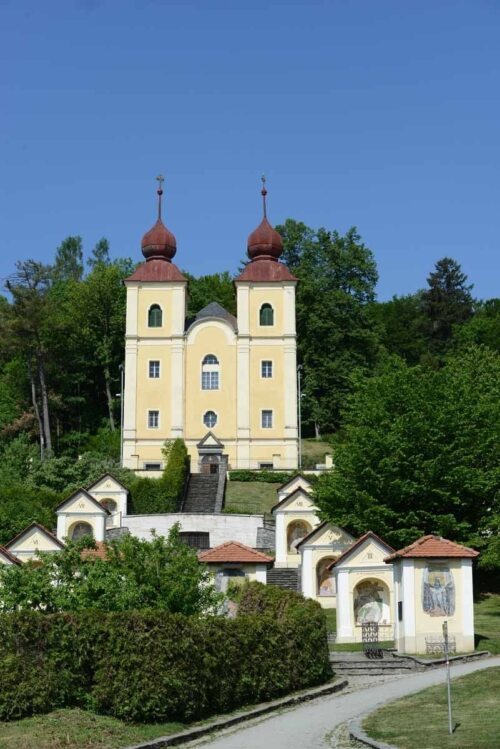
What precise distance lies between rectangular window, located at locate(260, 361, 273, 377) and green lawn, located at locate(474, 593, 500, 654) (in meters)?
29.2

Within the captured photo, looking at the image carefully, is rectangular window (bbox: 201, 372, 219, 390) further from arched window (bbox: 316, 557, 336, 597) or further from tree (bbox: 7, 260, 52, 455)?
arched window (bbox: 316, 557, 336, 597)

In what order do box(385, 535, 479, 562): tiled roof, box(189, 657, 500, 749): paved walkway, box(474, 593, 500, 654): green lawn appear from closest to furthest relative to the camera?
box(189, 657, 500, 749): paved walkway → box(385, 535, 479, 562): tiled roof → box(474, 593, 500, 654): green lawn

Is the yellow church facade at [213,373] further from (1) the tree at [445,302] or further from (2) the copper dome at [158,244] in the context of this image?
(1) the tree at [445,302]

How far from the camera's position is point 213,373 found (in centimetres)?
6366

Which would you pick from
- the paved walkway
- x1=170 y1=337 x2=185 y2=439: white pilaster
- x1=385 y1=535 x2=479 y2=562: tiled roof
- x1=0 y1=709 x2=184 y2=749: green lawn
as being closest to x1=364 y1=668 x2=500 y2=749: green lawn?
the paved walkway

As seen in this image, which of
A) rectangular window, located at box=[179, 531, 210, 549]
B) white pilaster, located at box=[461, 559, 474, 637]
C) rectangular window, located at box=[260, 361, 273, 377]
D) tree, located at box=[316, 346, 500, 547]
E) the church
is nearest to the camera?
white pilaster, located at box=[461, 559, 474, 637]

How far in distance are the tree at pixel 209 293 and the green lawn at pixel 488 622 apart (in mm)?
46030

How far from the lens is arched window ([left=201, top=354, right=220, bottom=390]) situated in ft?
208

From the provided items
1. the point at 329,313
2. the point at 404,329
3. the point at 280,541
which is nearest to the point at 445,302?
the point at 404,329

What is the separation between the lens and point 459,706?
18594 millimetres

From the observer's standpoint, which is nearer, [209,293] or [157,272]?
[157,272]

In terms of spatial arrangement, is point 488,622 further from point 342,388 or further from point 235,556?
point 342,388

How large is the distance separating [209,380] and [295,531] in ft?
73.5

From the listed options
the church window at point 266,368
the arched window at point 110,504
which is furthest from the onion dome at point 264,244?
the arched window at point 110,504
